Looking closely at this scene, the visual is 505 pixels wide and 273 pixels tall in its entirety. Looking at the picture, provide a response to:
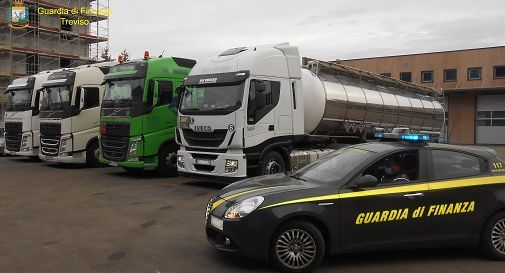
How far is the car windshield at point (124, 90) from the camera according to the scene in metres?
13.7

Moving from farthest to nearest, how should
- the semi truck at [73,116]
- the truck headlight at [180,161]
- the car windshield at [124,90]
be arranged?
the semi truck at [73,116] → the car windshield at [124,90] → the truck headlight at [180,161]

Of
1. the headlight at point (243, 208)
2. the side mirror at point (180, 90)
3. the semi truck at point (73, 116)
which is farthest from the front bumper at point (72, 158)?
the headlight at point (243, 208)

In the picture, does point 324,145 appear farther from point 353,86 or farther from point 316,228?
point 316,228

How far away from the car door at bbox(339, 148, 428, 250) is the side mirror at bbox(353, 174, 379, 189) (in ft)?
0.21

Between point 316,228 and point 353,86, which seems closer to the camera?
point 316,228

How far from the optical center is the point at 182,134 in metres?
12.4

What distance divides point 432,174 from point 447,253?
113cm

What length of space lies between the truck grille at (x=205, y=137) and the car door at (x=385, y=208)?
5826 mm

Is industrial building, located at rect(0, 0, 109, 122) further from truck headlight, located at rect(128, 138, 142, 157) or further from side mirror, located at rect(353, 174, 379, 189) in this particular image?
side mirror, located at rect(353, 174, 379, 189)

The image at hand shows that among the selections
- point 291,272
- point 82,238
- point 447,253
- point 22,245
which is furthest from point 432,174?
point 22,245

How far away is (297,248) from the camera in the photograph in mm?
5547

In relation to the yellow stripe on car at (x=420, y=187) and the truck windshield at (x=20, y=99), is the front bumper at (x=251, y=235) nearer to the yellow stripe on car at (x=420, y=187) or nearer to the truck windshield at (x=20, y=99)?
the yellow stripe on car at (x=420, y=187)

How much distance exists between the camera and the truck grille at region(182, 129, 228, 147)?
11492 millimetres

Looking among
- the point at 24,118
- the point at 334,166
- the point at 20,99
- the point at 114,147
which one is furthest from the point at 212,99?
the point at 20,99
